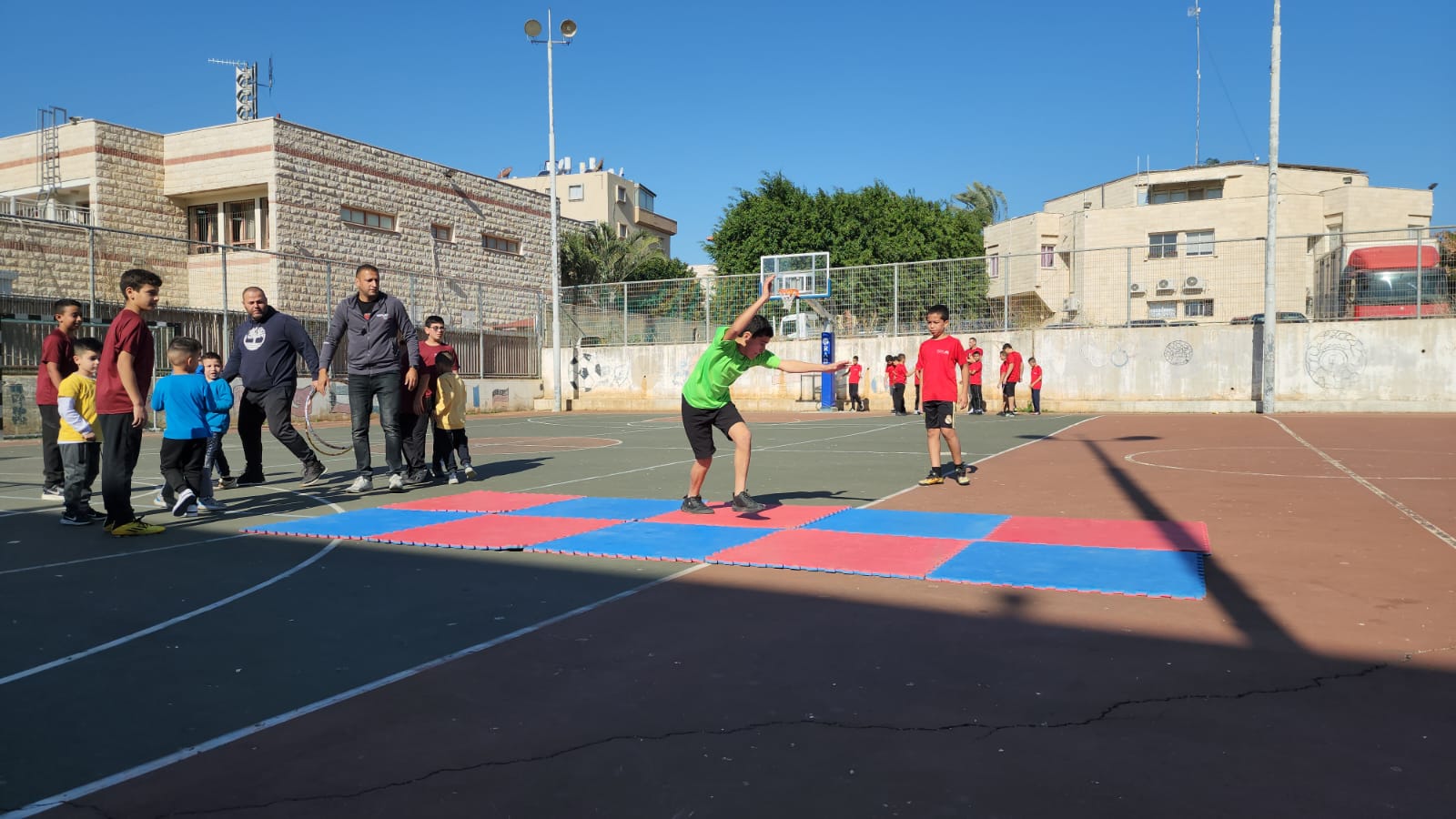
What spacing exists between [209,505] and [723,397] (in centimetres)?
467

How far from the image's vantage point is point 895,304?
101 ft

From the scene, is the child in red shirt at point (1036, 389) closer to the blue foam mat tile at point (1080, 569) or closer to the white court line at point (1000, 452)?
the white court line at point (1000, 452)

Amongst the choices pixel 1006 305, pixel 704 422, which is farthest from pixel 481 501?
pixel 1006 305

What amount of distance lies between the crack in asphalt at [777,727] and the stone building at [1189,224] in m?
27.1

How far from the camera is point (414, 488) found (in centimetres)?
1067

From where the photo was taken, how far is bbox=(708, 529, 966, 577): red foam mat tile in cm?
609

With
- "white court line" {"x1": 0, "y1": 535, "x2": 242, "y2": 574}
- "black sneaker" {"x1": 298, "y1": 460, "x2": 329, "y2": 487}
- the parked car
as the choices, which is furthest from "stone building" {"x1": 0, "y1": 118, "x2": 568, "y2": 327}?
the parked car

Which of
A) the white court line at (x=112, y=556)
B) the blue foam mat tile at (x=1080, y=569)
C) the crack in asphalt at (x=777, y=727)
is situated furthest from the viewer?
the white court line at (x=112, y=556)

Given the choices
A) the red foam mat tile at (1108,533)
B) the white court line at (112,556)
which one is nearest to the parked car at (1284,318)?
the red foam mat tile at (1108,533)

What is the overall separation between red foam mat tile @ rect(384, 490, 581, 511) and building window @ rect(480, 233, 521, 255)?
3180cm

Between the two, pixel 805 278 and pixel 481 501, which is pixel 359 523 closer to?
pixel 481 501

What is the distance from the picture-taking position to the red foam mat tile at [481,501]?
907 cm

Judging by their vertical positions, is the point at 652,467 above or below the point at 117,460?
below

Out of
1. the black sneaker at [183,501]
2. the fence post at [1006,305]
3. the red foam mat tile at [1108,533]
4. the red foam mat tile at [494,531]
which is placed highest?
the fence post at [1006,305]
